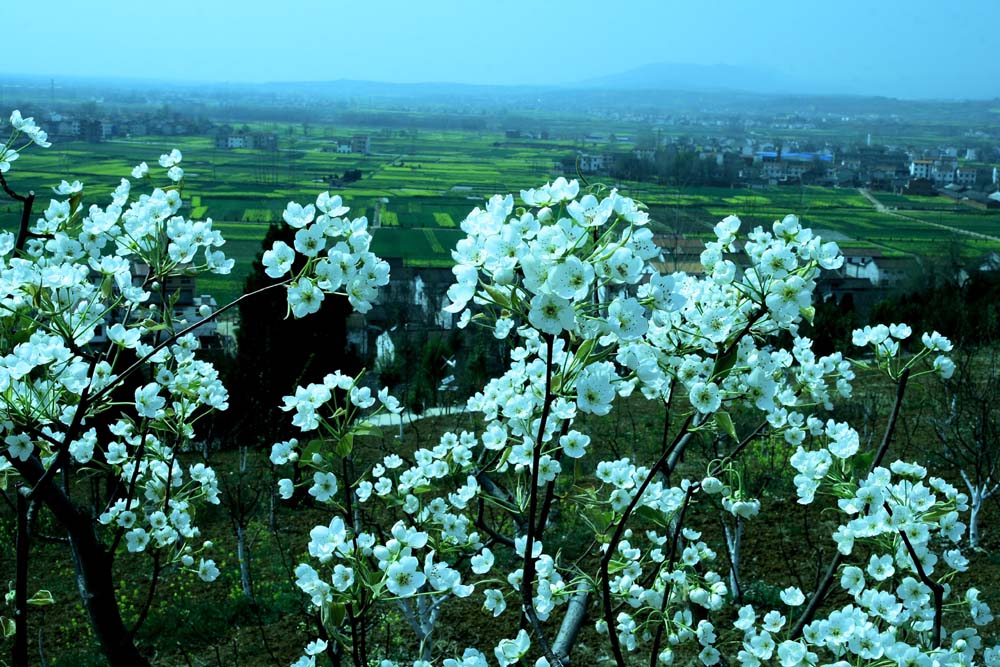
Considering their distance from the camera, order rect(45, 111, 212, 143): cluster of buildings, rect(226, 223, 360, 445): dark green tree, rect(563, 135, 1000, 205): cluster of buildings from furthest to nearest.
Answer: rect(563, 135, 1000, 205): cluster of buildings → rect(45, 111, 212, 143): cluster of buildings → rect(226, 223, 360, 445): dark green tree

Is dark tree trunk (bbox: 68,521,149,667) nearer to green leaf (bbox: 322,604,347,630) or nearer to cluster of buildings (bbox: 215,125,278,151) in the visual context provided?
green leaf (bbox: 322,604,347,630)

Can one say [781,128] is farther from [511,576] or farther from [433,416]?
[511,576]

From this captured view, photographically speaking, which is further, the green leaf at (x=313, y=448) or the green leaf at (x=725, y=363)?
the green leaf at (x=313, y=448)

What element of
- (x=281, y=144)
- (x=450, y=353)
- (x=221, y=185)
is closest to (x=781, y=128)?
(x=281, y=144)

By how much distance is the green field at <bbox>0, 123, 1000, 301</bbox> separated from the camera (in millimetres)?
19797

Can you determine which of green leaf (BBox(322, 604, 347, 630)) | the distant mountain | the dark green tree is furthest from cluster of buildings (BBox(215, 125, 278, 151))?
the distant mountain

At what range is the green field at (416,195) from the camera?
65.0 ft

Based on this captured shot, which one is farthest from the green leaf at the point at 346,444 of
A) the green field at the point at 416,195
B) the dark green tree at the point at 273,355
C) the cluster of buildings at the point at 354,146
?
the cluster of buildings at the point at 354,146

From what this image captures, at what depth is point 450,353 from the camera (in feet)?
41.0

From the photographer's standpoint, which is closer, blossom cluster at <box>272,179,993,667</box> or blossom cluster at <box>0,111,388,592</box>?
blossom cluster at <box>272,179,993,667</box>

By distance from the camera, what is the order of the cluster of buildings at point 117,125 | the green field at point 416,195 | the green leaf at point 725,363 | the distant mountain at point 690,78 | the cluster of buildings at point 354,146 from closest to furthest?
the green leaf at point 725,363, the green field at point 416,195, the cluster of buildings at point 117,125, the cluster of buildings at point 354,146, the distant mountain at point 690,78

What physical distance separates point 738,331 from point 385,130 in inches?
2208

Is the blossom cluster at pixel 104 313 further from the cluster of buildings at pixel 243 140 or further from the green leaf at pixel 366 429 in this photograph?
the cluster of buildings at pixel 243 140

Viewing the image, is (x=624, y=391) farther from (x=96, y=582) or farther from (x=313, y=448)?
(x=96, y=582)
